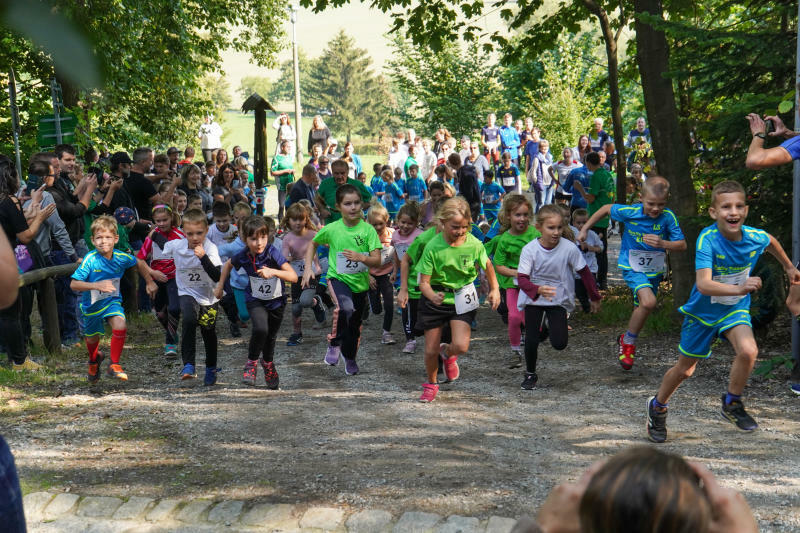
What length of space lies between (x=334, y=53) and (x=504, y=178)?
82326 millimetres

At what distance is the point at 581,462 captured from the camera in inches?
249

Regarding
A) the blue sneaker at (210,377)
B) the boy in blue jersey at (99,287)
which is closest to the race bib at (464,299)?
the blue sneaker at (210,377)

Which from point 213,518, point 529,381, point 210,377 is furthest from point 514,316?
point 213,518

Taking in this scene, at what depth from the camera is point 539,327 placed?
352 inches

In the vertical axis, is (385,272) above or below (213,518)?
above

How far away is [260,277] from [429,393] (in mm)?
1989

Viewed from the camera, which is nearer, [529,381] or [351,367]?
[529,381]

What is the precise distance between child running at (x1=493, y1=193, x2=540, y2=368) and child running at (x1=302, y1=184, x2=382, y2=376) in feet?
4.63

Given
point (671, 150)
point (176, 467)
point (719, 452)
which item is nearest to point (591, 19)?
point (671, 150)

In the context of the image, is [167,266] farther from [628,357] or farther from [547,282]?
[628,357]

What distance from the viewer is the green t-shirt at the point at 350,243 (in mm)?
9734

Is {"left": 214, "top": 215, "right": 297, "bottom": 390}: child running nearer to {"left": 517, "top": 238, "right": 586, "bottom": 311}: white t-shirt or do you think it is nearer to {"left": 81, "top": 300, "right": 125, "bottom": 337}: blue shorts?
{"left": 81, "top": 300, "right": 125, "bottom": 337}: blue shorts

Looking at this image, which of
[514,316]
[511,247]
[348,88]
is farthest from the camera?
[348,88]

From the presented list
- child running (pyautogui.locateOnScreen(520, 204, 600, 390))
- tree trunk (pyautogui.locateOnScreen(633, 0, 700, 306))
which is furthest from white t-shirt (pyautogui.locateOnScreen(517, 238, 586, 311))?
tree trunk (pyautogui.locateOnScreen(633, 0, 700, 306))
